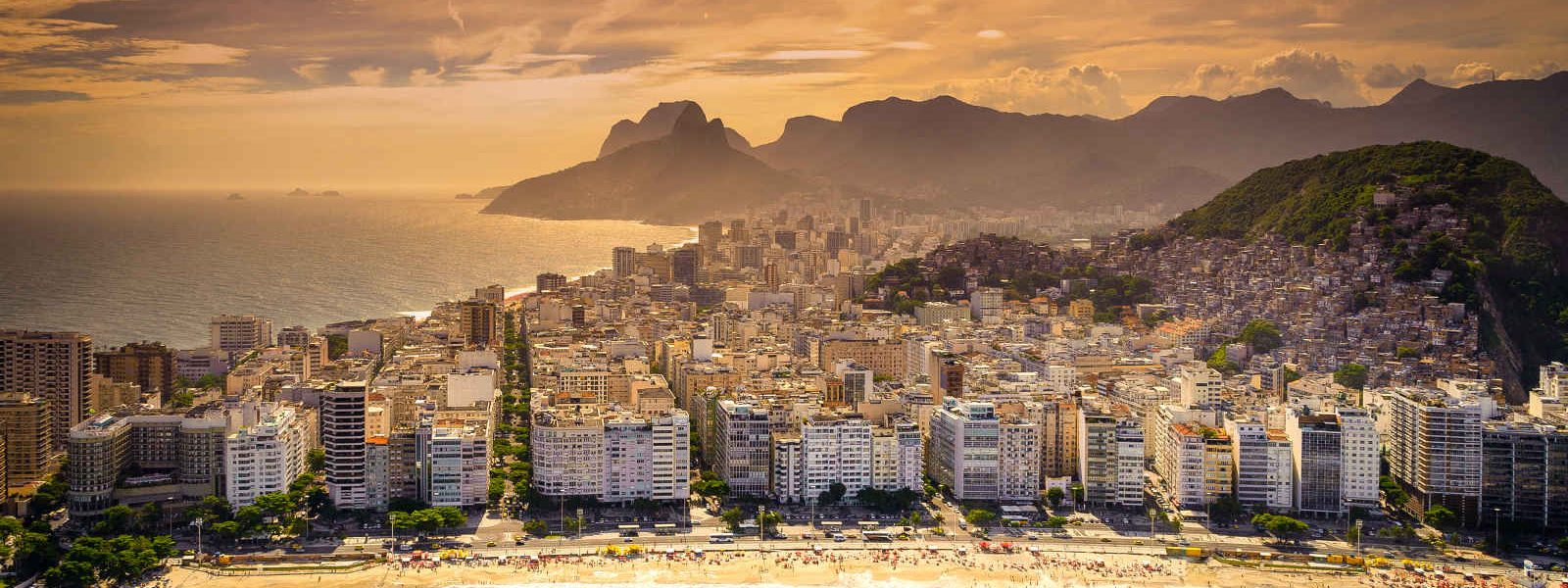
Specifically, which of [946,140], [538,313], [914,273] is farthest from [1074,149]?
[538,313]

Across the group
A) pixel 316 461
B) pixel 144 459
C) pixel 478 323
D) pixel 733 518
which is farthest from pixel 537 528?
pixel 478 323

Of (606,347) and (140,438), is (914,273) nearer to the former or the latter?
(606,347)

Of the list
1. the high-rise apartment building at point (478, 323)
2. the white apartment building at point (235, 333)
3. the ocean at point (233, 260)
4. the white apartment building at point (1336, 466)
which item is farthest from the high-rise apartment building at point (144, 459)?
the white apartment building at point (1336, 466)

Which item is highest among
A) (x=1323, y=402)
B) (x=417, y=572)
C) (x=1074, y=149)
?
(x=1074, y=149)

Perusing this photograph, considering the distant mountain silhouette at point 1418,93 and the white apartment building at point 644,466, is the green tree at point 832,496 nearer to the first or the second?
the white apartment building at point 644,466

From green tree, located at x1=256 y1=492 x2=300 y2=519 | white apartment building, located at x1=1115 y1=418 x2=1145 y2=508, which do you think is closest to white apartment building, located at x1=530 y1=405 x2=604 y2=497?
green tree, located at x1=256 y1=492 x2=300 y2=519

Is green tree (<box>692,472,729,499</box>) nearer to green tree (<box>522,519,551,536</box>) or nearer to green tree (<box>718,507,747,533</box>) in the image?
green tree (<box>718,507,747,533</box>)
